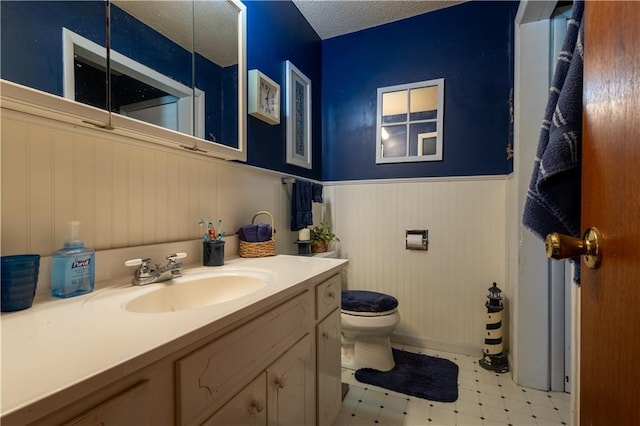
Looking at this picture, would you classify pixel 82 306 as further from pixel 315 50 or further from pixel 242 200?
pixel 315 50

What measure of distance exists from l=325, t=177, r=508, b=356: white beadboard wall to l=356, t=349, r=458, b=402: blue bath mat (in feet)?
0.81

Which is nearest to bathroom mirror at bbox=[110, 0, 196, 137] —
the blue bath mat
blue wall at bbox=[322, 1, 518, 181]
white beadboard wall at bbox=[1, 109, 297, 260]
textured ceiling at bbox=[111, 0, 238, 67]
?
textured ceiling at bbox=[111, 0, 238, 67]

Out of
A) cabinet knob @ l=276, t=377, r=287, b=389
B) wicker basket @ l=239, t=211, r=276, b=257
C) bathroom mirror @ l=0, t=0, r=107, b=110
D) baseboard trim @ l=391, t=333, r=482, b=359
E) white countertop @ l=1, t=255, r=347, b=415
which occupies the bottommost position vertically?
baseboard trim @ l=391, t=333, r=482, b=359

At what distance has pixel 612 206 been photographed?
401 millimetres

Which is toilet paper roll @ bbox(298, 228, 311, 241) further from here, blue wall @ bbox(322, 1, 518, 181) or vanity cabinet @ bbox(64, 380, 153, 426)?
vanity cabinet @ bbox(64, 380, 153, 426)

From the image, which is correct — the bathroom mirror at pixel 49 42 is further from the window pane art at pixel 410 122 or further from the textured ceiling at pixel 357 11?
the window pane art at pixel 410 122

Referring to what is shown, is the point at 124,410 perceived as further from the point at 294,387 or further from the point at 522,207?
the point at 522,207

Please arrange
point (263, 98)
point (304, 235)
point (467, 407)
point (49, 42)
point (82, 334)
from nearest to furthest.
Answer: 1. point (82, 334)
2. point (49, 42)
3. point (467, 407)
4. point (263, 98)
5. point (304, 235)

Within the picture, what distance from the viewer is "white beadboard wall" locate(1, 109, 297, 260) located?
72 centimetres

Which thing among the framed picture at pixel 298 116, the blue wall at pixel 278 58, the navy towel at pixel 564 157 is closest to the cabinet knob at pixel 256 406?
the navy towel at pixel 564 157

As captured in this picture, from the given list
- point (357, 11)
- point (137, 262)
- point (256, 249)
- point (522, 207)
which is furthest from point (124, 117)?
point (357, 11)

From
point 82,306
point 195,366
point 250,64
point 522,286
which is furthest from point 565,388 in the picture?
point 250,64

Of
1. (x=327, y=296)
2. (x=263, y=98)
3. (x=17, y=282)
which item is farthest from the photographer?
Result: (x=263, y=98)

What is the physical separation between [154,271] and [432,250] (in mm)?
1842
